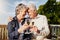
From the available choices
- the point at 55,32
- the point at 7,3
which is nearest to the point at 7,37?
the point at 7,3

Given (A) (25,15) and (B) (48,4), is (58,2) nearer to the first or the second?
(B) (48,4)

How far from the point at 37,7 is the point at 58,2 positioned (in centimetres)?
19

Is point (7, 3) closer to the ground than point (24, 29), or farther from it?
farther from it

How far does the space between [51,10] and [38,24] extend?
0.55 ft

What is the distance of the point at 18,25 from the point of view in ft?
3.99

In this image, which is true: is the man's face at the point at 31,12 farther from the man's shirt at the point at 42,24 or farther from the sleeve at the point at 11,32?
the sleeve at the point at 11,32

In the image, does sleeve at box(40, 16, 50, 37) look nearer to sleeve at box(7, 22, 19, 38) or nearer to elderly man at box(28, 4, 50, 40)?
elderly man at box(28, 4, 50, 40)

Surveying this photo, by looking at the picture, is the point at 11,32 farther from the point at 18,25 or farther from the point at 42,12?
the point at 42,12

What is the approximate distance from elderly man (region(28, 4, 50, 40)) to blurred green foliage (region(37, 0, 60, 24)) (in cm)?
4

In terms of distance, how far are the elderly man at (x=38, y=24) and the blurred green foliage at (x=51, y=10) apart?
4 cm

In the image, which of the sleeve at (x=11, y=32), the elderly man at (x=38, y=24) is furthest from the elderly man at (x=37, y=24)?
the sleeve at (x=11, y=32)

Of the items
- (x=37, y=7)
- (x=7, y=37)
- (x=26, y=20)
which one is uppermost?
(x=37, y=7)

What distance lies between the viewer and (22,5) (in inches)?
47.9

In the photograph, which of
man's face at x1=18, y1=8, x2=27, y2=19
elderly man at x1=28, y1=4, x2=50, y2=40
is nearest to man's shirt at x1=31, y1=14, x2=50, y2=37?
elderly man at x1=28, y1=4, x2=50, y2=40
